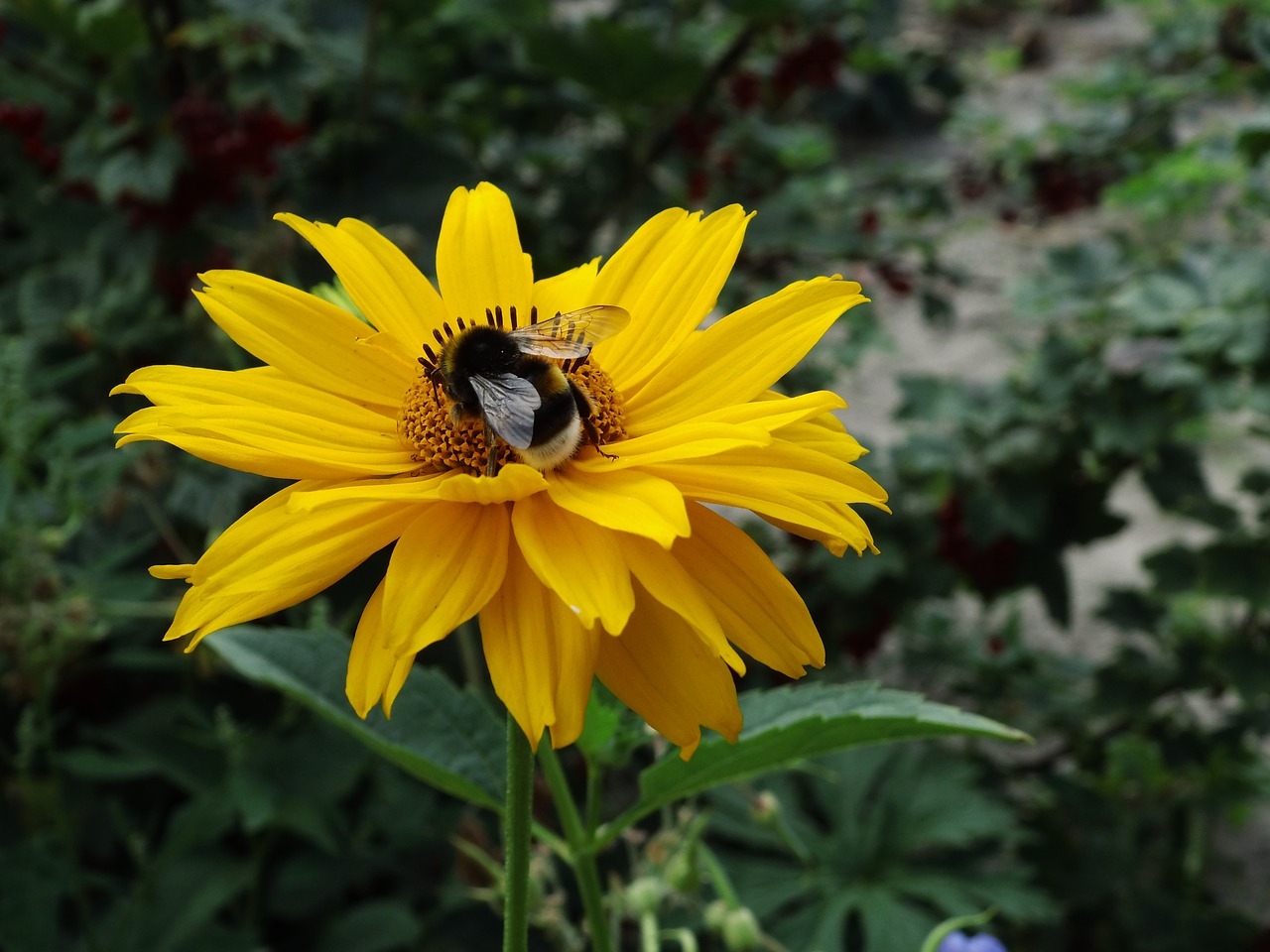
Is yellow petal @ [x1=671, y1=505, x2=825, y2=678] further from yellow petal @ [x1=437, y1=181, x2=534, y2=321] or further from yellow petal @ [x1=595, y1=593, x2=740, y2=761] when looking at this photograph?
yellow petal @ [x1=437, y1=181, x2=534, y2=321]

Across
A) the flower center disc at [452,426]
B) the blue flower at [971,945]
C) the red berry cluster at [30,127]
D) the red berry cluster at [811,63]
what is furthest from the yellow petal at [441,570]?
the red berry cluster at [811,63]

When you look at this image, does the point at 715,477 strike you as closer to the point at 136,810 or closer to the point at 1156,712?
the point at 136,810

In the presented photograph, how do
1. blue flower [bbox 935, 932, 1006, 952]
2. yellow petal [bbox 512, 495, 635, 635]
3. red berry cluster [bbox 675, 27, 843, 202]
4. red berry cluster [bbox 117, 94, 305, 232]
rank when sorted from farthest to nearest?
red berry cluster [bbox 675, 27, 843, 202]
red berry cluster [bbox 117, 94, 305, 232]
blue flower [bbox 935, 932, 1006, 952]
yellow petal [bbox 512, 495, 635, 635]

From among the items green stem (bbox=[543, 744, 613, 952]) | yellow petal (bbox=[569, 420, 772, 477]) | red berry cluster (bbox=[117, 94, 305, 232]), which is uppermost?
red berry cluster (bbox=[117, 94, 305, 232])

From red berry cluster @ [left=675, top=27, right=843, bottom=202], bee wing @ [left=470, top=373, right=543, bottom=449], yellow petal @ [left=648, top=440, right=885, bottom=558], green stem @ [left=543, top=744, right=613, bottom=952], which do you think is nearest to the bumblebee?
bee wing @ [left=470, top=373, right=543, bottom=449]

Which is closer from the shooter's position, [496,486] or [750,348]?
[496,486]

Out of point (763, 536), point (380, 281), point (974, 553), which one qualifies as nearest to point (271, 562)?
point (380, 281)

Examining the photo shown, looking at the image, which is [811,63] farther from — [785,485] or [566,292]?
[785,485]
